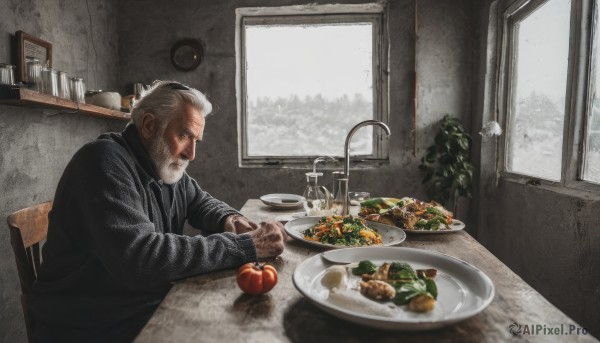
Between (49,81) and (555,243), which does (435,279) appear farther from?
(49,81)

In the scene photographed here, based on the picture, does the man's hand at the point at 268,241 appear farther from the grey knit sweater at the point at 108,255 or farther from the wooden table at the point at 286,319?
the wooden table at the point at 286,319

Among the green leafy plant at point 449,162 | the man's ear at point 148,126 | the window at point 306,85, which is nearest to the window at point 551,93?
the green leafy plant at point 449,162

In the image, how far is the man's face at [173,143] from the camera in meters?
1.48

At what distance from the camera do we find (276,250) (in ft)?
3.93

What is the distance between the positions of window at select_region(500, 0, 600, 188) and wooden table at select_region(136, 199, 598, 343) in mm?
1424

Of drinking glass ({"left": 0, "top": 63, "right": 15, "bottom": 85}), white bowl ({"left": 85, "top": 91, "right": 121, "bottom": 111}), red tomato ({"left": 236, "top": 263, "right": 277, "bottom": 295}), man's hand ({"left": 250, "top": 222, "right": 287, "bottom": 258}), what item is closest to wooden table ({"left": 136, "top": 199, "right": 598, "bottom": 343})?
red tomato ({"left": 236, "top": 263, "right": 277, "bottom": 295})

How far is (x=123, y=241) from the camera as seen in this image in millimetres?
1041

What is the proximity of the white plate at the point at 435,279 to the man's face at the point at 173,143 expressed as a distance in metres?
0.79

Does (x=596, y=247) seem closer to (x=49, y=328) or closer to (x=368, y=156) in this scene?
(x=368, y=156)

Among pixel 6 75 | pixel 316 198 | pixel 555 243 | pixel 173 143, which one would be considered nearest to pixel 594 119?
pixel 555 243

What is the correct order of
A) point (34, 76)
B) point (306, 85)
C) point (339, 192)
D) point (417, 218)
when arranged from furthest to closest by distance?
point (306, 85) → point (34, 76) → point (339, 192) → point (417, 218)

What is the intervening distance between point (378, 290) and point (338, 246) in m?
0.42

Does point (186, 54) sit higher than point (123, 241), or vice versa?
point (186, 54)

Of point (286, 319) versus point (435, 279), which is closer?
point (286, 319)
